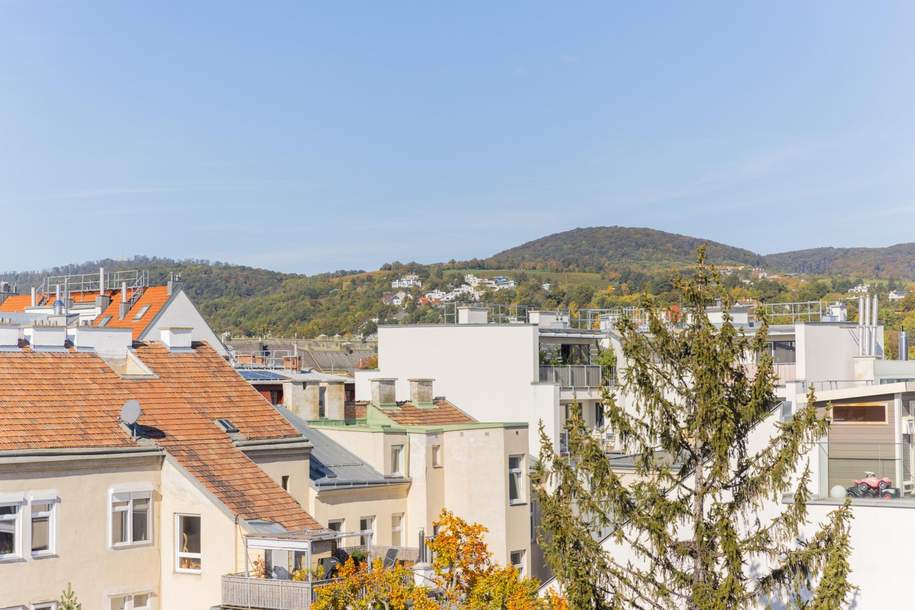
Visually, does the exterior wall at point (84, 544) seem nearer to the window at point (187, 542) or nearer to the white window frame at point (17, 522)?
the white window frame at point (17, 522)

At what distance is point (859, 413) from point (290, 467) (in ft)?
52.0

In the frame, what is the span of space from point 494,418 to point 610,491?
121ft

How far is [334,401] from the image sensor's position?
160ft

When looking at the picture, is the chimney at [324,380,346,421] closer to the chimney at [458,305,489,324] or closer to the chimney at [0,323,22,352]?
the chimney at [0,323,22,352]

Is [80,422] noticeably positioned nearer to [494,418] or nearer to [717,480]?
[717,480]

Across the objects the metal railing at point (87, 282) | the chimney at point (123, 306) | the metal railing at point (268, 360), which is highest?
the metal railing at point (87, 282)

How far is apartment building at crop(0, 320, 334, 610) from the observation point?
30906 millimetres

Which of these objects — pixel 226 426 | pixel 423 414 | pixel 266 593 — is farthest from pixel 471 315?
pixel 266 593

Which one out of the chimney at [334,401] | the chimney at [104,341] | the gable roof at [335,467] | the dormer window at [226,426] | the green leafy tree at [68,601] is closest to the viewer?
the green leafy tree at [68,601]

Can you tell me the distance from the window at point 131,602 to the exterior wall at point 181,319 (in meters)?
36.9

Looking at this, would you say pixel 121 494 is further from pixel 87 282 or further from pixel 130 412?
pixel 87 282

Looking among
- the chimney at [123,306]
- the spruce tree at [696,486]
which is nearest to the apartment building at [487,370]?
the chimney at [123,306]

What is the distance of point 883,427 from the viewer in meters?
31.9

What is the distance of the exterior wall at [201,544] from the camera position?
32.1 meters
